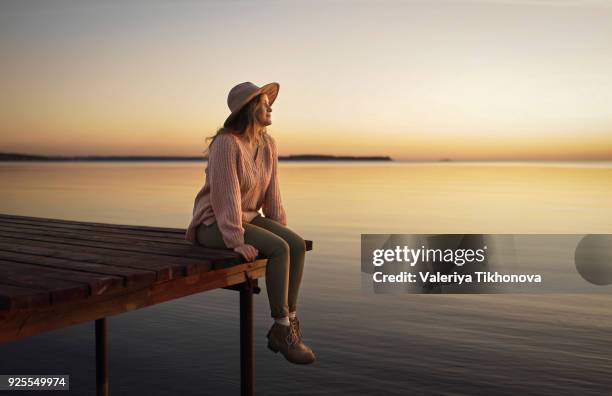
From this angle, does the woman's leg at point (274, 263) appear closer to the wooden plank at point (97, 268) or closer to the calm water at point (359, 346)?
the wooden plank at point (97, 268)

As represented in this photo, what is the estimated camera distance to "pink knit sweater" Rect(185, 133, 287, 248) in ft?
15.7

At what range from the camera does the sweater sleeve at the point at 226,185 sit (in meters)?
4.76

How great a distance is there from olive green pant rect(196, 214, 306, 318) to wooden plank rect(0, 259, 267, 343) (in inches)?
11.1

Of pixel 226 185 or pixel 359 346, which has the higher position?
pixel 226 185

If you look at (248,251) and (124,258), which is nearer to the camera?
(124,258)

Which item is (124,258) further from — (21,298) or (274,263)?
(21,298)

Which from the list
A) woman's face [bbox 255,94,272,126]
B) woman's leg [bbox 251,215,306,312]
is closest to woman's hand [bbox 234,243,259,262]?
woman's leg [bbox 251,215,306,312]

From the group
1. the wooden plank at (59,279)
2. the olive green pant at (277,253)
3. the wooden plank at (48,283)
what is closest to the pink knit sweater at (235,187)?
the olive green pant at (277,253)

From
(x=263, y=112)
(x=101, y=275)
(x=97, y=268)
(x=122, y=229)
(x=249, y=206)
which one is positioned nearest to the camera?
(x=101, y=275)

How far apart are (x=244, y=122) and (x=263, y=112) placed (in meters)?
0.18

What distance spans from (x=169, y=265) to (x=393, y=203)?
29623mm

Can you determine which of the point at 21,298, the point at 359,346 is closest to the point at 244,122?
the point at 21,298

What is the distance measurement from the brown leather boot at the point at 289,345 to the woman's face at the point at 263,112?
163 cm

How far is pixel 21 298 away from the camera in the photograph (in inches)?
129
